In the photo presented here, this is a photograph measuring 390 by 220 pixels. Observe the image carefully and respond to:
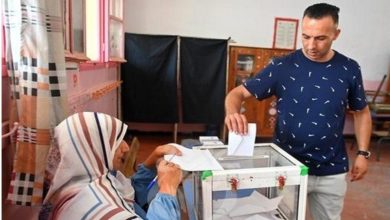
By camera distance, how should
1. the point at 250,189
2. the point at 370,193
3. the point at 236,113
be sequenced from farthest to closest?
the point at 370,193 → the point at 236,113 → the point at 250,189

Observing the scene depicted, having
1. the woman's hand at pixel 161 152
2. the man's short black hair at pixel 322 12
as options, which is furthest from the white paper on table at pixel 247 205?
the man's short black hair at pixel 322 12

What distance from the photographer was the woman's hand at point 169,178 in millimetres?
982

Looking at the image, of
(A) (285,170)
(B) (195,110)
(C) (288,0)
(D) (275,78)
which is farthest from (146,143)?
(A) (285,170)

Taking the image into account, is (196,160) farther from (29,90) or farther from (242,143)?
(29,90)

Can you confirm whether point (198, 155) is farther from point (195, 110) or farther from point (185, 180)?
point (195, 110)

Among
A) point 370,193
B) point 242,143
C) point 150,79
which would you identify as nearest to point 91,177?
point 242,143

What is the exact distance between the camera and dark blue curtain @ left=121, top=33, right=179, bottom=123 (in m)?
4.12

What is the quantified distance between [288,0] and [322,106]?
145 inches

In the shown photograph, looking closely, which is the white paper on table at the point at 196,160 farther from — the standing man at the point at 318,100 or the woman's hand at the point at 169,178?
the standing man at the point at 318,100

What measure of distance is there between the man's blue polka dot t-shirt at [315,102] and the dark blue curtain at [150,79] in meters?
2.94

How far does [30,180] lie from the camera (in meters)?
1.02

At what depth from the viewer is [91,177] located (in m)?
1.04

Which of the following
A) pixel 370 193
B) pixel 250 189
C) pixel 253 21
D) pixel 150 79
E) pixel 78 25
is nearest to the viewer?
pixel 250 189

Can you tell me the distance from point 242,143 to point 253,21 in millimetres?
3750
